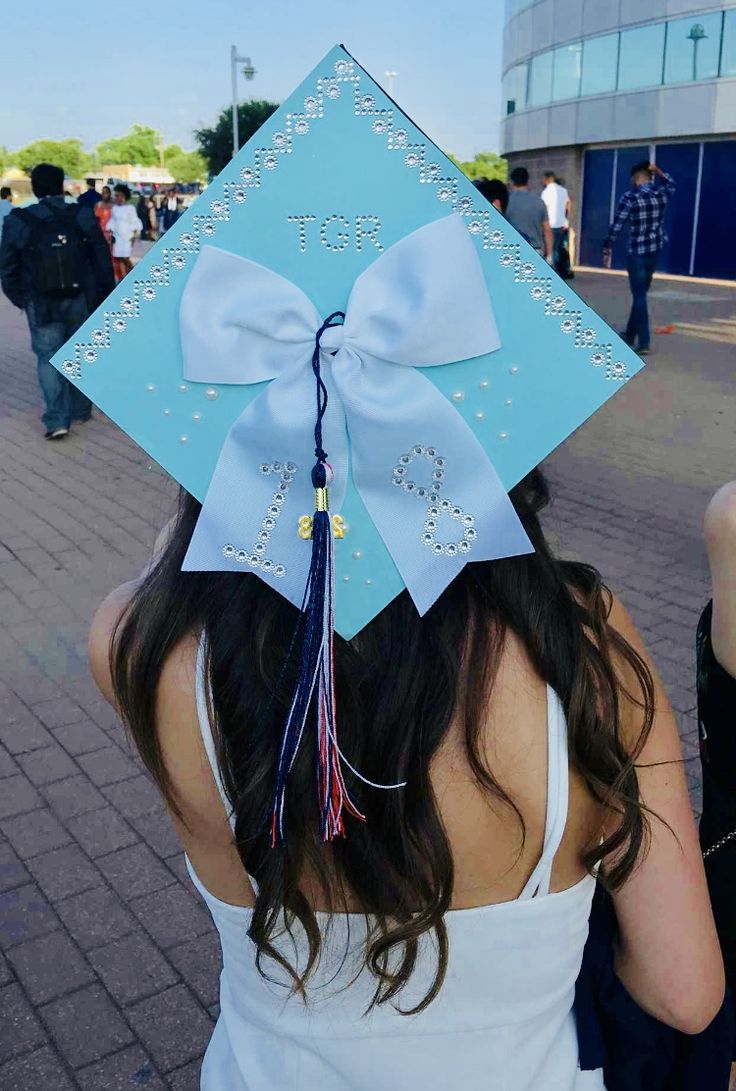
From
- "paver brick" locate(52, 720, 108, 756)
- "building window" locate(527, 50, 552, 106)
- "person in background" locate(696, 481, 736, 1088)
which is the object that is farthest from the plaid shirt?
"building window" locate(527, 50, 552, 106)

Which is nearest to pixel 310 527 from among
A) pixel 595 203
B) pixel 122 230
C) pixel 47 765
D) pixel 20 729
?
pixel 47 765

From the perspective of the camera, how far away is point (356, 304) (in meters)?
0.98

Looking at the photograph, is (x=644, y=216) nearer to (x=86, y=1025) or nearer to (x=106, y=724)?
(x=106, y=724)

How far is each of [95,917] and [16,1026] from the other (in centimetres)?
41

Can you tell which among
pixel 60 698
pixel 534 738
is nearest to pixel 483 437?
pixel 534 738

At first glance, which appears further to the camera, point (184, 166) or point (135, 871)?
point (184, 166)

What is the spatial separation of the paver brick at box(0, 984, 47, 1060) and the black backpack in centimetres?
619

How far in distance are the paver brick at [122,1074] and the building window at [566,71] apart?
84.6 ft

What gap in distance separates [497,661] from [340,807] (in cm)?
21

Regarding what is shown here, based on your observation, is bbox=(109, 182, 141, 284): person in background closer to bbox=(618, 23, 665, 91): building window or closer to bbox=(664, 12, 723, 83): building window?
bbox=(664, 12, 723, 83): building window

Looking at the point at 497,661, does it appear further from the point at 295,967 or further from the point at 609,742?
the point at 295,967

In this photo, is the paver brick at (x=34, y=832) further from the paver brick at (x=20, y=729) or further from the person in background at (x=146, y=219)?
the person in background at (x=146, y=219)

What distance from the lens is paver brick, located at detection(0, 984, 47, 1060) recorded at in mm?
2506

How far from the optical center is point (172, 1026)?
2.57 metres
